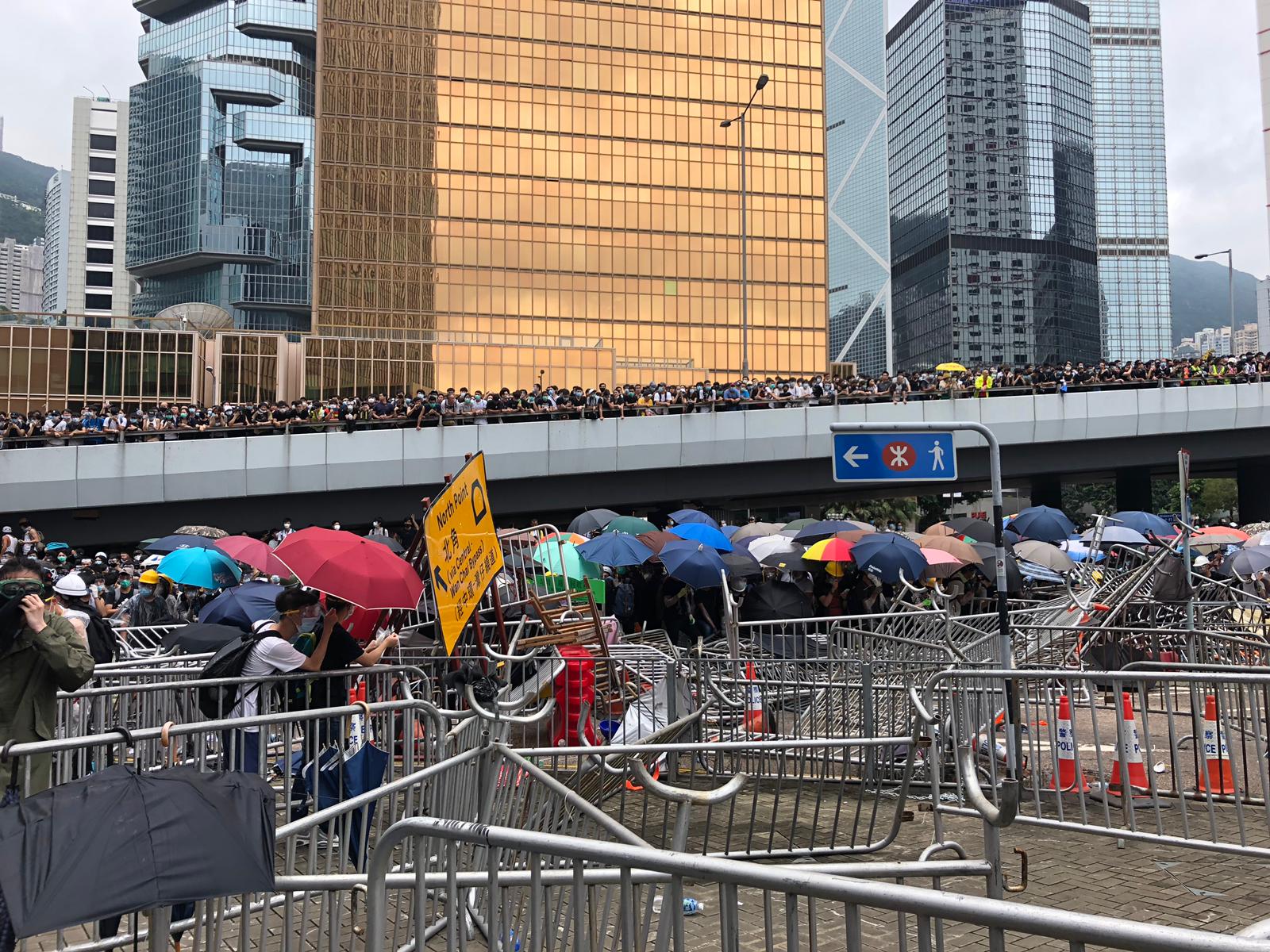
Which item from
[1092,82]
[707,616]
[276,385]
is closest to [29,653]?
[707,616]

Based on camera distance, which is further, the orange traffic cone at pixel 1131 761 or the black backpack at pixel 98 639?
the orange traffic cone at pixel 1131 761

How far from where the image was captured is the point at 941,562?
17.7m

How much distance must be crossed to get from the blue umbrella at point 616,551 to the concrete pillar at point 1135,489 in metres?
38.7

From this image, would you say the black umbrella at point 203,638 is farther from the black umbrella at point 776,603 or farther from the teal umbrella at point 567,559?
the black umbrella at point 776,603

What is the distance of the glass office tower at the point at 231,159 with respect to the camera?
99.6 meters

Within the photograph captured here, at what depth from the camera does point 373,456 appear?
3456 centimetres

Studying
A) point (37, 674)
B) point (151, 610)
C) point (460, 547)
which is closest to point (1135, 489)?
point (151, 610)

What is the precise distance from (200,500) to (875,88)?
5348 inches

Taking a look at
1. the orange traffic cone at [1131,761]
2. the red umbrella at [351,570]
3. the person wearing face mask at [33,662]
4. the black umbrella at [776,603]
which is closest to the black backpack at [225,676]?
the red umbrella at [351,570]

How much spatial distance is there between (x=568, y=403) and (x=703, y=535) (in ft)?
63.6

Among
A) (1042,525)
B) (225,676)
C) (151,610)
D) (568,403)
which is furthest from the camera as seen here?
(568,403)

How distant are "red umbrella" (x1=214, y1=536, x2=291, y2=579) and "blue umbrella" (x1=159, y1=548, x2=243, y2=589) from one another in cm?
17

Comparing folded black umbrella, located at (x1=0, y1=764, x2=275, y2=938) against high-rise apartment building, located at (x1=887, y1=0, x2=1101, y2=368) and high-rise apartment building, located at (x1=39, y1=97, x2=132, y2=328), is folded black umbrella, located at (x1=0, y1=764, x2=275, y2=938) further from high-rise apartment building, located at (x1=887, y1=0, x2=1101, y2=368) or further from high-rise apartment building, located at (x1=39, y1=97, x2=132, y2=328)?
high-rise apartment building, located at (x1=887, y1=0, x2=1101, y2=368)

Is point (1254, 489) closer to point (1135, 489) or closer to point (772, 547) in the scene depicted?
point (1135, 489)
